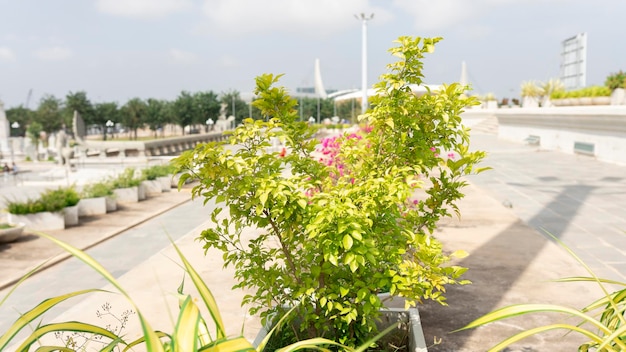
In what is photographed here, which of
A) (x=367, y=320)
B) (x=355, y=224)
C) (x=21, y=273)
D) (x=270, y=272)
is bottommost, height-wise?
(x=21, y=273)

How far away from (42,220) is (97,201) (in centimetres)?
196

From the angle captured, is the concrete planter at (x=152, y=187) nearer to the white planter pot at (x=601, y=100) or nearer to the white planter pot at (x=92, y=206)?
the white planter pot at (x=92, y=206)

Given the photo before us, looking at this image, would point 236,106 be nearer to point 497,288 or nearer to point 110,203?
point 110,203

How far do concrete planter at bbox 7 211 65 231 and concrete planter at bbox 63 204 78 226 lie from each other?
6.6 inches

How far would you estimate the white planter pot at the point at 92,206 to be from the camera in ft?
45.8

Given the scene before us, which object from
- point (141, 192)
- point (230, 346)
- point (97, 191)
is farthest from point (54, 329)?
point (141, 192)

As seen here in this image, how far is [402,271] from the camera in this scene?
3.91 metres

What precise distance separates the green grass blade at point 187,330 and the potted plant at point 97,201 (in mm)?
12741

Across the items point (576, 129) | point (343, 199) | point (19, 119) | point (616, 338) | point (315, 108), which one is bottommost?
point (616, 338)

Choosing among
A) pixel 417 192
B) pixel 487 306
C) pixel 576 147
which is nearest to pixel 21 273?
pixel 487 306

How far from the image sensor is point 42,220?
1222cm

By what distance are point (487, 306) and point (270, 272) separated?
12.2 ft

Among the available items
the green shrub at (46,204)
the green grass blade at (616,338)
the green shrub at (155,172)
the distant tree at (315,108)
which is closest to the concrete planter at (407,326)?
the green grass blade at (616,338)

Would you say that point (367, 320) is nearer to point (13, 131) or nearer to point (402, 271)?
point (402, 271)
